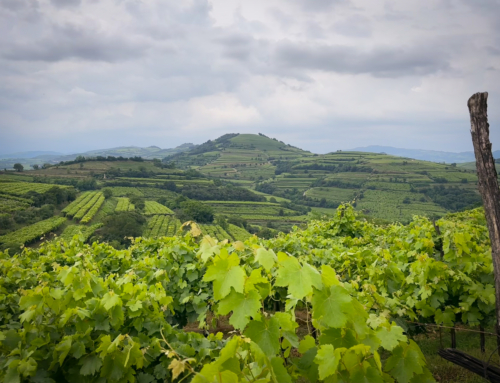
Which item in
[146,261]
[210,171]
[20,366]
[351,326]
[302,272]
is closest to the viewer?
[302,272]

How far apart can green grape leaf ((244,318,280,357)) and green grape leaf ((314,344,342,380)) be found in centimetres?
28

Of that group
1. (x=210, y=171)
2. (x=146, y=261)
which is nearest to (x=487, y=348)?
(x=146, y=261)

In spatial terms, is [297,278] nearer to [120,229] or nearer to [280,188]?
[120,229]

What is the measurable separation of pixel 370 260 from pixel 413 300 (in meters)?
1.39

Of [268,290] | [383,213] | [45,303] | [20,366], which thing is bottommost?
[383,213]

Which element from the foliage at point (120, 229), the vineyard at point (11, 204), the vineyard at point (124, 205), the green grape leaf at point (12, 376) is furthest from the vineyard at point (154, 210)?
the green grape leaf at point (12, 376)

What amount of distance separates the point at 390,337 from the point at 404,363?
230 millimetres

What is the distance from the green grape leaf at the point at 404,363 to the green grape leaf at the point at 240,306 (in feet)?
3.78

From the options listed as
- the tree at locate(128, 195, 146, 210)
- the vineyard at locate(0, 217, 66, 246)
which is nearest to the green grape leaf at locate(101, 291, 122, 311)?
the vineyard at locate(0, 217, 66, 246)

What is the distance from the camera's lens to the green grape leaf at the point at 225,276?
6.30 feet

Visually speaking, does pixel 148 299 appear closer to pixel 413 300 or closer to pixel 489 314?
pixel 413 300

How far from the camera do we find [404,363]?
89.0 inches

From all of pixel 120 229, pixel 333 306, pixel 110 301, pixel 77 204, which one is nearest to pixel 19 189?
pixel 77 204

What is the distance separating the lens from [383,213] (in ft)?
246
